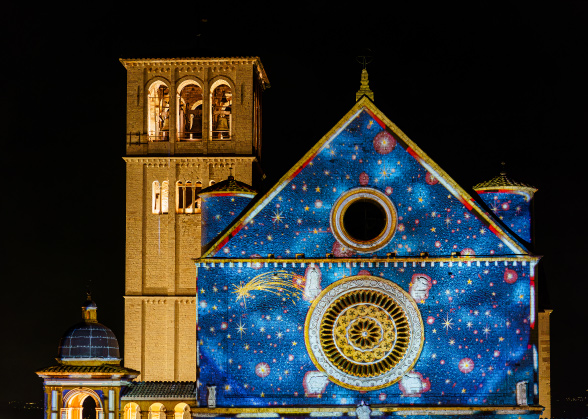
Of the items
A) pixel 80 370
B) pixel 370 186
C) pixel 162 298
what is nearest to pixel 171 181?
pixel 162 298

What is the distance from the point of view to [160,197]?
162ft

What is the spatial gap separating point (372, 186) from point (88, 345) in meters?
10.3

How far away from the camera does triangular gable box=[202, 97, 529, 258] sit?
3731cm

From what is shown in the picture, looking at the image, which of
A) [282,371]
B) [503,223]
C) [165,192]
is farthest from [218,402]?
[165,192]

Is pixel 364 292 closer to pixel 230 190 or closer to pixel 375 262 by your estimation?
pixel 375 262

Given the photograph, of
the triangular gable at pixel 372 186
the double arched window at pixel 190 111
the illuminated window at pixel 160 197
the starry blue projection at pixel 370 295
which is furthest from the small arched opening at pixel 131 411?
the double arched window at pixel 190 111

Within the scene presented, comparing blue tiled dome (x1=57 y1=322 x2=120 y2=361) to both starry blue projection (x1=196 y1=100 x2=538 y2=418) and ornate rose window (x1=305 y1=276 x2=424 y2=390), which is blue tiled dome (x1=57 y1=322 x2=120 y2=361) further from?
ornate rose window (x1=305 y1=276 x2=424 y2=390)

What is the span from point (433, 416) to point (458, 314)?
3105 mm

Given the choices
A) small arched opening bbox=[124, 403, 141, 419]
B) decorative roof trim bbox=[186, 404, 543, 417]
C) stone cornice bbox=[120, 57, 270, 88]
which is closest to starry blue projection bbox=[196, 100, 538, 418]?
decorative roof trim bbox=[186, 404, 543, 417]

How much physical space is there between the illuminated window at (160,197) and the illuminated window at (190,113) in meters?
2.06

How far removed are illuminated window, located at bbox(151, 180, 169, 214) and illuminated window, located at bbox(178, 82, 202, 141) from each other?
6.75ft

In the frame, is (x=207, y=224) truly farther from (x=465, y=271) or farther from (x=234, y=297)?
(x=465, y=271)

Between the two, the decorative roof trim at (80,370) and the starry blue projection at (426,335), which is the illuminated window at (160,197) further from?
the starry blue projection at (426,335)

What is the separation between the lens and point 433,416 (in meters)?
36.6
